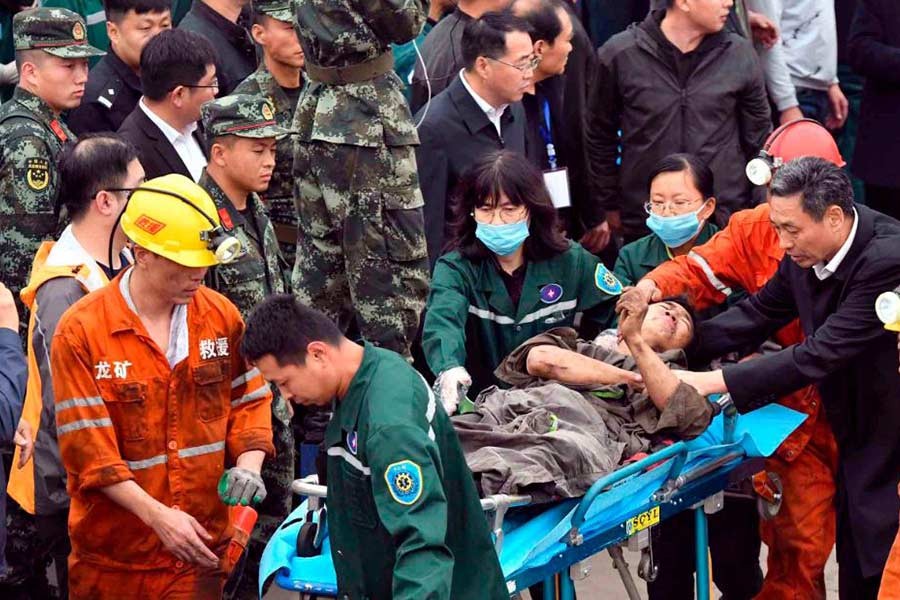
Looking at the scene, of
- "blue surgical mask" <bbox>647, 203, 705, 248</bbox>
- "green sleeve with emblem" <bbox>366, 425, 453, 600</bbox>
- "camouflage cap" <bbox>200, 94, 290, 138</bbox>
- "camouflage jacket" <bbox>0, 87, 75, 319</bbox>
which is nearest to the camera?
"green sleeve with emblem" <bbox>366, 425, 453, 600</bbox>

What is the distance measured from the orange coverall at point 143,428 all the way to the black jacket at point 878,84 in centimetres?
427

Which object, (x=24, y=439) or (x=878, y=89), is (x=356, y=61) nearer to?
(x=24, y=439)

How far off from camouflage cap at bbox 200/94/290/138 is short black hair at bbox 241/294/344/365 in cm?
163

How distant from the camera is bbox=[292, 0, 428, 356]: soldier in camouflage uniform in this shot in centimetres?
594

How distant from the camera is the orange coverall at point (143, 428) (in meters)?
4.56

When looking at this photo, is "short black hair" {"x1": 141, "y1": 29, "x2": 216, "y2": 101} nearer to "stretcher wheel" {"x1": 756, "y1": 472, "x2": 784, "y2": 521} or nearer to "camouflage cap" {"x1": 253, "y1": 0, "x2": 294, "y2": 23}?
"camouflage cap" {"x1": 253, "y1": 0, "x2": 294, "y2": 23}

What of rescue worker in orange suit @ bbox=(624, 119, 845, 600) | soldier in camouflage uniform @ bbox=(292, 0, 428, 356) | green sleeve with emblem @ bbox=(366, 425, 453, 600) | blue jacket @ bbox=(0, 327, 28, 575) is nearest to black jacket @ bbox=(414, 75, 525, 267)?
soldier in camouflage uniform @ bbox=(292, 0, 428, 356)

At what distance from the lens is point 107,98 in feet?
22.4

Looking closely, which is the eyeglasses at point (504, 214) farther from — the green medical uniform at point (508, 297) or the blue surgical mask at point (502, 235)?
the green medical uniform at point (508, 297)

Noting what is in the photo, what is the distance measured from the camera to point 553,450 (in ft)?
16.3

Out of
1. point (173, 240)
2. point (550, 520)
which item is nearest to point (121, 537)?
point (173, 240)

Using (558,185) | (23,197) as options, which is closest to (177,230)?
(23,197)

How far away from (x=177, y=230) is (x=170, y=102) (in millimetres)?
1676

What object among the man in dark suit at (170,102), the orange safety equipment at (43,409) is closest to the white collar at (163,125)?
the man in dark suit at (170,102)
